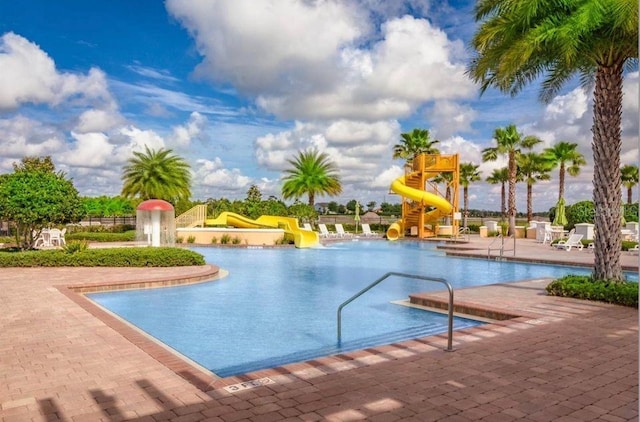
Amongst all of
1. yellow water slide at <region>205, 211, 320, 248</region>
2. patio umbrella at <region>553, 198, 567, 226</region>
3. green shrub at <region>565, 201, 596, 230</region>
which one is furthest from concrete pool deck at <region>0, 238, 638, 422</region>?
green shrub at <region>565, 201, 596, 230</region>

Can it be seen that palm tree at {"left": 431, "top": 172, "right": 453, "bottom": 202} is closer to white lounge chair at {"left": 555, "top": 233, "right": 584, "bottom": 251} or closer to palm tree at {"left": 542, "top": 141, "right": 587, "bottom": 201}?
palm tree at {"left": 542, "top": 141, "right": 587, "bottom": 201}

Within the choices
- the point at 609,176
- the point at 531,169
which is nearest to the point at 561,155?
the point at 531,169

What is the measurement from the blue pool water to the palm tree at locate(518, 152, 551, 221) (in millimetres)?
24389

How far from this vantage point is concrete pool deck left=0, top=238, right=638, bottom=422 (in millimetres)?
4109

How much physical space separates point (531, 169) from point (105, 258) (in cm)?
3585

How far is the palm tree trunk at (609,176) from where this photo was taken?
9.79 m

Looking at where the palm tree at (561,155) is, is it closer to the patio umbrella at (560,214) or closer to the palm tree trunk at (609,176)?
the patio umbrella at (560,214)

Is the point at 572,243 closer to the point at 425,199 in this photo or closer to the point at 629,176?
the point at 425,199

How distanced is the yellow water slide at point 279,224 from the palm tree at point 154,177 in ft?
27.4

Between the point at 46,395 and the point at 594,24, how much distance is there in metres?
9.94

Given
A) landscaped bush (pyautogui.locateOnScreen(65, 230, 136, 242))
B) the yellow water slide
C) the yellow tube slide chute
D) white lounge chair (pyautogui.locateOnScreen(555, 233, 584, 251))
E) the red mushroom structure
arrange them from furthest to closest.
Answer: the yellow tube slide chute
landscaped bush (pyautogui.locateOnScreen(65, 230, 136, 242))
the yellow water slide
the red mushroom structure
white lounge chair (pyautogui.locateOnScreen(555, 233, 584, 251))

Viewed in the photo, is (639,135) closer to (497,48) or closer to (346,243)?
(497,48)

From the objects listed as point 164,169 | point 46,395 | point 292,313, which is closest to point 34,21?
point 292,313

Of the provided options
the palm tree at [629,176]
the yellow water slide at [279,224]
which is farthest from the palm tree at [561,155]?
the yellow water slide at [279,224]
